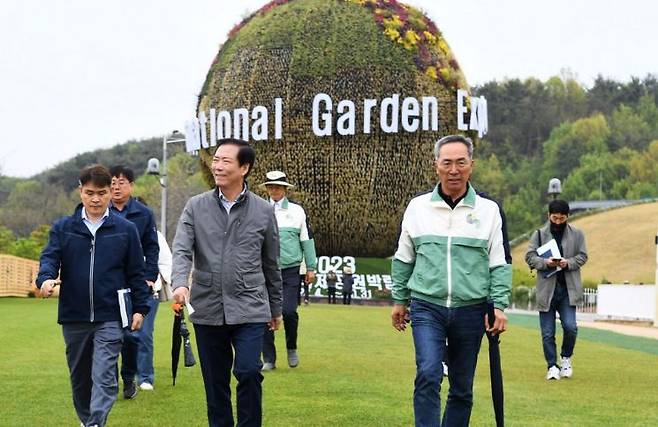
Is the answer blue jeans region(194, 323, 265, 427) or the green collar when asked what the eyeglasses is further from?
blue jeans region(194, 323, 265, 427)

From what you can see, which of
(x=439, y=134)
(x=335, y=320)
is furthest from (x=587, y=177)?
(x=335, y=320)

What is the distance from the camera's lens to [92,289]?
659 centimetres

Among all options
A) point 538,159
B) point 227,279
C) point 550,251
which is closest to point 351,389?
point 550,251

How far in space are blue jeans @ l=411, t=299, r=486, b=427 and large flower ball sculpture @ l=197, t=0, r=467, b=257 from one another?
84.3 ft

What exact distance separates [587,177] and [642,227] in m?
25.1

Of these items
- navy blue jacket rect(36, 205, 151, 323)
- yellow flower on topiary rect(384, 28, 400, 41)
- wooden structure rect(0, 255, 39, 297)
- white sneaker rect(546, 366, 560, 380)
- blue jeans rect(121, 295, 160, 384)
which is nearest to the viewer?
navy blue jacket rect(36, 205, 151, 323)

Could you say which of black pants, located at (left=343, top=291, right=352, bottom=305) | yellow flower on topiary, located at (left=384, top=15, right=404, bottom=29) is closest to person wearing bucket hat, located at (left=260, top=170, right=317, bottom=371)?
black pants, located at (left=343, top=291, right=352, bottom=305)

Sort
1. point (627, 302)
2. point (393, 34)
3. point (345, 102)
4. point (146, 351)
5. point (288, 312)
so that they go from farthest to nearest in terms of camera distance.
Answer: point (393, 34) → point (345, 102) → point (627, 302) → point (288, 312) → point (146, 351)

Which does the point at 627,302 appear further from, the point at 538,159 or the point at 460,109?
the point at 538,159

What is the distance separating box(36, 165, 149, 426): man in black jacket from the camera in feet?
21.6

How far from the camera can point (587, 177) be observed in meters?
85.8

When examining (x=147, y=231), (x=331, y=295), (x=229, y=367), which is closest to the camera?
(x=229, y=367)

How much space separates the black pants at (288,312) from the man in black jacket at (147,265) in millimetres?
1740

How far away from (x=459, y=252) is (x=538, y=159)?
3510 inches
